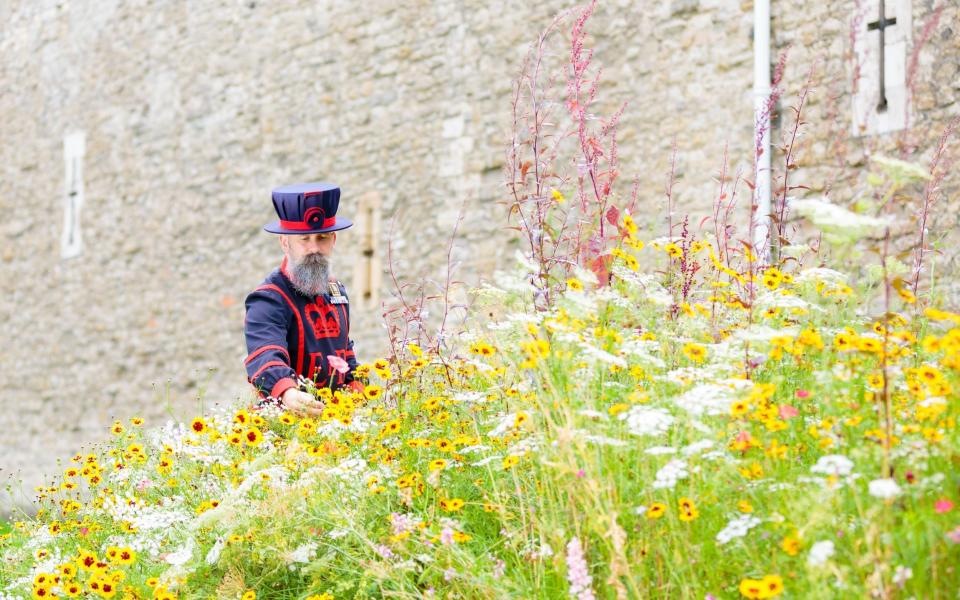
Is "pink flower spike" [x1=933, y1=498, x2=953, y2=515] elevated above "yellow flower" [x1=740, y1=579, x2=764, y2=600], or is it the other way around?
"pink flower spike" [x1=933, y1=498, x2=953, y2=515]

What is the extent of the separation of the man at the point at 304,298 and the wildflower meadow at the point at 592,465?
0.37 metres

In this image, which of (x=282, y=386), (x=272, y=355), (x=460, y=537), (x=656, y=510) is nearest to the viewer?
(x=656, y=510)

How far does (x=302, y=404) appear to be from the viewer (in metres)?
3.52

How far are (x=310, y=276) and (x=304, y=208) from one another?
10.2 inches

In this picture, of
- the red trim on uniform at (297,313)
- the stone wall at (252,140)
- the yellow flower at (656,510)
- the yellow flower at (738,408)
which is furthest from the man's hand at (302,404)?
the stone wall at (252,140)

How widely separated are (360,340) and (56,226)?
17.4 ft

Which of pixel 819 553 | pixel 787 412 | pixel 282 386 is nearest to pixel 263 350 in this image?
pixel 282 386

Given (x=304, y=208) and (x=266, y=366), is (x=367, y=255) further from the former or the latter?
(x=266, y=366)

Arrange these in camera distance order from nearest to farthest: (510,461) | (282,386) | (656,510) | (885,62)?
(656,510) → (510,461) → (282,386) → (885,62)

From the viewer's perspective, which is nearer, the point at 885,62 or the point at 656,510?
the point at 656,510

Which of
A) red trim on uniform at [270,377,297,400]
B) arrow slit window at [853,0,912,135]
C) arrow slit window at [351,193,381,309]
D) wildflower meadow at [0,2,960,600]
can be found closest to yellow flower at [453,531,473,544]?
wildflower meadow at [0,2,960,600]

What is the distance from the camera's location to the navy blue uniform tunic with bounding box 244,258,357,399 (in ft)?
12.5

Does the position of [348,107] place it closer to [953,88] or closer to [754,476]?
[953,88]

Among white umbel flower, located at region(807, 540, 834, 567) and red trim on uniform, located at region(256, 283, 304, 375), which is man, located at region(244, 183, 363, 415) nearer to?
red trim on uniform, located at region(256, 283, 304, 375)
